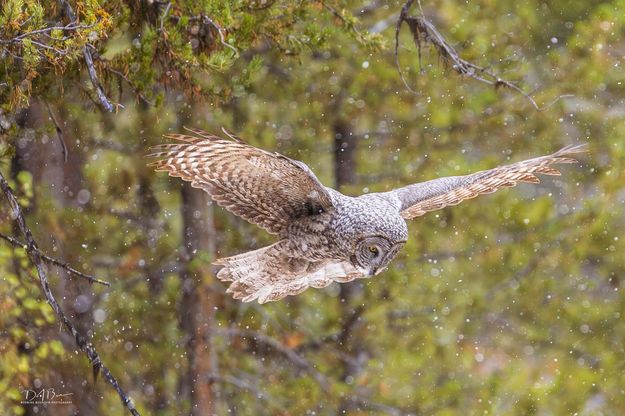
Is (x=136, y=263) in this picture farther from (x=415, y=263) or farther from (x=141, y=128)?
(x=415, y=263)

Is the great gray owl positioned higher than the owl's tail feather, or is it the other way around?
the great gray owl

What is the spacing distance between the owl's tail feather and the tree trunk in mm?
2694

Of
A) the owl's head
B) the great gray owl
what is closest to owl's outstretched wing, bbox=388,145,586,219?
the great gray owl

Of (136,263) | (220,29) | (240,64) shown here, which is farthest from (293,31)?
(136,263)

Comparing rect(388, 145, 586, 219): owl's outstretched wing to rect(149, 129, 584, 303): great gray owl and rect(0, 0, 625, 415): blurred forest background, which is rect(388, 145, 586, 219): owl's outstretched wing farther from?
rect(0, 0, 625, 415): blurred forest background

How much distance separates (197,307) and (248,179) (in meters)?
3.40

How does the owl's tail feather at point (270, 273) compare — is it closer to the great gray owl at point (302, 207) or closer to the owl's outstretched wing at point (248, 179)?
the great gray owl at point (302, 207)

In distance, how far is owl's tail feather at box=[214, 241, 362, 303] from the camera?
3.76 metres

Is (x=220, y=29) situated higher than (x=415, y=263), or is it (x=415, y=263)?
(x=220, y=29)

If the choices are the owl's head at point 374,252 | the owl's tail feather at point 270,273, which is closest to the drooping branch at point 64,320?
the owl's tail feather at point 270,273

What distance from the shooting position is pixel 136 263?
24.9 ft


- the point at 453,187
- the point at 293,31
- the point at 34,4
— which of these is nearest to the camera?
the point at 34,4

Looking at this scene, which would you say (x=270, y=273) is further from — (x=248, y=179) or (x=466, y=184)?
(x=466, y=184)

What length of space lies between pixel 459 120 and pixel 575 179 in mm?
1317
